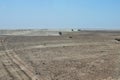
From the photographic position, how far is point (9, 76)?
1341 centimetres

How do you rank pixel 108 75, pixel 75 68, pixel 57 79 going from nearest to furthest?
pixel 57 79 < pixel 108 75 < pixel 75 68

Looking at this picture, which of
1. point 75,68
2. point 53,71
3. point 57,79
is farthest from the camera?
point 75,68

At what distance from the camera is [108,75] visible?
1367 cm

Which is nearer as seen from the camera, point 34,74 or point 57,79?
point 57,79

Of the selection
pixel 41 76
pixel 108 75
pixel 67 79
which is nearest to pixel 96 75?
pixel 108 75

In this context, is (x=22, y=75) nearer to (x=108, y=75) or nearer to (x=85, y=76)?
(x=85, y=76)

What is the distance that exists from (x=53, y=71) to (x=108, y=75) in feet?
9.77

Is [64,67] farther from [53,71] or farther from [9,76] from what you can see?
[9,76]

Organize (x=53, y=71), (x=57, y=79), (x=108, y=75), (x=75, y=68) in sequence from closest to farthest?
(x=57, y=79) → (x=108, y=75) → (x=53, y=71) → (x=75, y=68)

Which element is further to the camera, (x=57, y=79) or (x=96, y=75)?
(x=96, y=75)

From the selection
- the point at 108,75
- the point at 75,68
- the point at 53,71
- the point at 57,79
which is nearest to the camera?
the point at 57,79

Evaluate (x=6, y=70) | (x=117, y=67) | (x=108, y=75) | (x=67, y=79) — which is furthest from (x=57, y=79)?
(x=117, y=67)

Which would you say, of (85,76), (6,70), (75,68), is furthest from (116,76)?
(6,70)

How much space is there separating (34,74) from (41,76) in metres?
0.60
